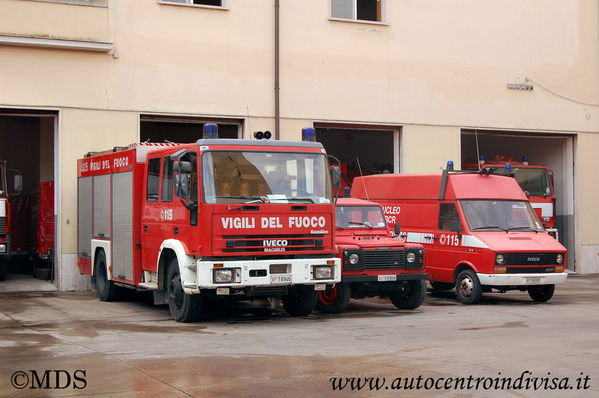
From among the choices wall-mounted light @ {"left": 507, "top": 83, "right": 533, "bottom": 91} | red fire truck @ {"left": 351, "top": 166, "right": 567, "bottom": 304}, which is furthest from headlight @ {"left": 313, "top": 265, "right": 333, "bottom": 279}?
wall-mounted light @ {"left": 507, "top": 83, "right": 533, "bottom": 91}

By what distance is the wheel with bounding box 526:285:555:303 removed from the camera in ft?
54.5

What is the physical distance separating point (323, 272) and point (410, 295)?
247 cm

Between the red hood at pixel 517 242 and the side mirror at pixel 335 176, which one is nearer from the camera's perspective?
the side mirror at pixel 335 176

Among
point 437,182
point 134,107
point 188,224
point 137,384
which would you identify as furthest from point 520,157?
point 137,384

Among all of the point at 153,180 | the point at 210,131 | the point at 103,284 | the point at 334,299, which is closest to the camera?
the point at 210,131

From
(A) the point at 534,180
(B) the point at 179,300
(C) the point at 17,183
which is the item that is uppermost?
(A) the point at 534,180

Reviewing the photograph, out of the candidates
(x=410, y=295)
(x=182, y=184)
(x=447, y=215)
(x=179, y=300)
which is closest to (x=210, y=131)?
(x=182, y=184)

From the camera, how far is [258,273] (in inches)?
504

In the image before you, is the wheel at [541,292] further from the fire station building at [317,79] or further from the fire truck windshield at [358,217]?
the fire station building at [317,79]

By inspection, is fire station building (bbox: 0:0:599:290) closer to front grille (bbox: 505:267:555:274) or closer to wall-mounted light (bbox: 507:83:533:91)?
wall-mounted light (bbox: 507:83:533:91)

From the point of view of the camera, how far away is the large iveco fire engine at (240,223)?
12664mm

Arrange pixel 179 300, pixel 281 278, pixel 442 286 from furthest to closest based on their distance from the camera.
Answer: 1. pixel 442 286
2. pixel 179 300
3. pixel 281 278

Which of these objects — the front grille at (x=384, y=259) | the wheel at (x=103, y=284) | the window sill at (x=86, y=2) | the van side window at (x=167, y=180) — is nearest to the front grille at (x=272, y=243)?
the front grille at (x=384, y=259)

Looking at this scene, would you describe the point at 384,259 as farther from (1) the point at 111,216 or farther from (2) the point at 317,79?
(2) the point at 317,79
